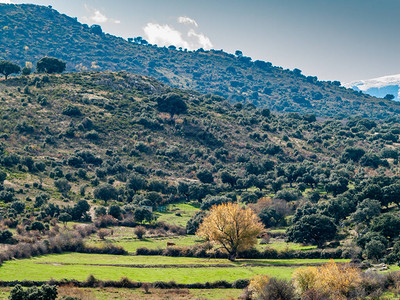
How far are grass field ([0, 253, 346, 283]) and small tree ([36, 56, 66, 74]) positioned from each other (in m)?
139

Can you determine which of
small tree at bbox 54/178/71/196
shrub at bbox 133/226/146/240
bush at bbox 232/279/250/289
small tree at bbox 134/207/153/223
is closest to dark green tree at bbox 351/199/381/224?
bush at bbox 232/279/250/289

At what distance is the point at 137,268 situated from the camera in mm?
51688

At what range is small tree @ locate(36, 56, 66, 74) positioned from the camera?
169500 mm

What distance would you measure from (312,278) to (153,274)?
22.5 meters

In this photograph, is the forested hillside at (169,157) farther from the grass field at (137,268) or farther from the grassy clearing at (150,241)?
the grass field at (137,268)

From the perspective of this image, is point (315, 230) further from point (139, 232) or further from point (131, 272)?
point (139, 232)

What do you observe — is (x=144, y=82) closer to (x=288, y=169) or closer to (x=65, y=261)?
(x=288, y=169)

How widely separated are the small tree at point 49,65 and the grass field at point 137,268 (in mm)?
138738

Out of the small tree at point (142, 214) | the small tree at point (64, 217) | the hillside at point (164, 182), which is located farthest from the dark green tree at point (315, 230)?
the small tree at point (64, 217)

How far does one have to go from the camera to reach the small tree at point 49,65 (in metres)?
170

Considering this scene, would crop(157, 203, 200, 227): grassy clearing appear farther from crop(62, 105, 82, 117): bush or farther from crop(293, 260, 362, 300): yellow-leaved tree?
crop(62, 105, 82, 117): bush

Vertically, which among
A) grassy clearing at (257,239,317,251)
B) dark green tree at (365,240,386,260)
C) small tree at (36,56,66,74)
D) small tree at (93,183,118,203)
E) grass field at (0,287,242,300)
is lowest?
grass field at (0,287,242,300)

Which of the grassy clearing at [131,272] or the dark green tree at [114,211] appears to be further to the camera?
the dark green tree at [114,211]

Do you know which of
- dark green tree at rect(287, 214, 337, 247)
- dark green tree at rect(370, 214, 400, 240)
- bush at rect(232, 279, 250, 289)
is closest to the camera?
bush at rect(232, 279, 250, 289)
